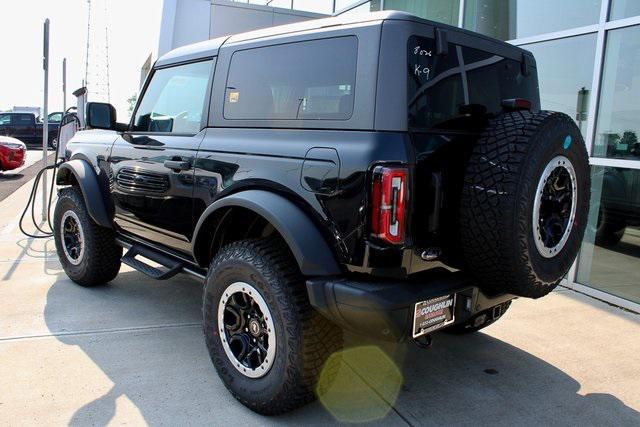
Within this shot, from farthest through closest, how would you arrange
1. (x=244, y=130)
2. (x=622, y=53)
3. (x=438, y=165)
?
(x=622, y=53) < (x=244, y=130) < (x=438, y=165)

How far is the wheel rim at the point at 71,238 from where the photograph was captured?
177 inches

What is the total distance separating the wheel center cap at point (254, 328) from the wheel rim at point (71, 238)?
2382 millimetres

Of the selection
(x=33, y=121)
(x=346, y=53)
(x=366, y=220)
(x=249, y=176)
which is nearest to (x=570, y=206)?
(x=366, y=220)

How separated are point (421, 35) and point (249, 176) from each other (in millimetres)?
1080

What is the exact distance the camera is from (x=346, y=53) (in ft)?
8.19

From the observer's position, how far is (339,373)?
10.4ft

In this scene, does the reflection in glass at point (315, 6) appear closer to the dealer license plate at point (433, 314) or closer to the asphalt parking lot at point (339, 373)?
the asphalt parking lot at point (339, 373)

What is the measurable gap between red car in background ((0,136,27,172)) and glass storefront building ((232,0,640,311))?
12.1 metres

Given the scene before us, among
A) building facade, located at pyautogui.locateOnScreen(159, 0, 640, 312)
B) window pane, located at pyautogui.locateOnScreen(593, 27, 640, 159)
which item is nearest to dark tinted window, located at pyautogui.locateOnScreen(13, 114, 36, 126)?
building facade, located at pyautogui.locateOnScreen(159, 0, 640, 312)

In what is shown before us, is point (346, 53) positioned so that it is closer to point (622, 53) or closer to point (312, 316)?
point (312, 316)

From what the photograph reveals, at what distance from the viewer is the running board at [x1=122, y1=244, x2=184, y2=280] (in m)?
3.46

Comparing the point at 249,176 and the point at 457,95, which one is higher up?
the point at 457,95

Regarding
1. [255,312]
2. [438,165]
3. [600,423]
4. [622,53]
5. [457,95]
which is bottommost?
[600,423]

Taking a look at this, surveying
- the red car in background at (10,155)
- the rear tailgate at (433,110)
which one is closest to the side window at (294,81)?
the rear tailgate at (433,110)
